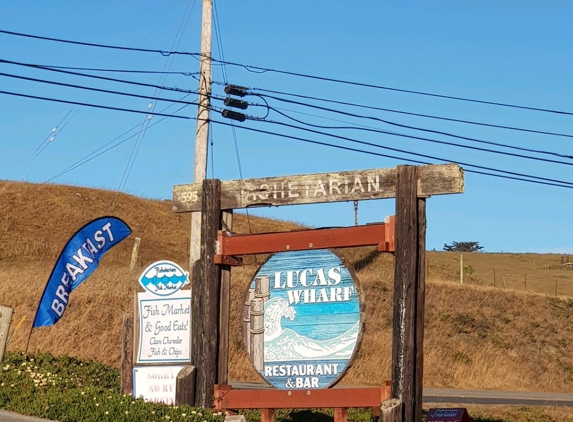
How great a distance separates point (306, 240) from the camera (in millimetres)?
13305

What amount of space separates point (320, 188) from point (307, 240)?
84 centimetres

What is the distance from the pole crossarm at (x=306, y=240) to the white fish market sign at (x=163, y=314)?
45.9 inches

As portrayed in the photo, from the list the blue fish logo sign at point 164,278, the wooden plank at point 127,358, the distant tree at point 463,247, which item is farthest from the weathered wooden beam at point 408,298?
the distant tree at point 463,247

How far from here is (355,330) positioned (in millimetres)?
12734

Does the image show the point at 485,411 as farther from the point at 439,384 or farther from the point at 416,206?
the point at 439,384

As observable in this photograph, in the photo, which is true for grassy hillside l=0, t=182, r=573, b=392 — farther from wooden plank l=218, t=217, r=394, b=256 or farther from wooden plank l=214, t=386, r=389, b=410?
wooden plank l=214, t=386, r=389, b=410

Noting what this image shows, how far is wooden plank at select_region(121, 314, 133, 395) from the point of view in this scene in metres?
15.1

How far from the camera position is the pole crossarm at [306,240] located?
1270 centimetres

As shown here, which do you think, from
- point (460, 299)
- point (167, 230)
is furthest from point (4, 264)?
point (460, 299)

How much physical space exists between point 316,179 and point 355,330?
7.94 feet

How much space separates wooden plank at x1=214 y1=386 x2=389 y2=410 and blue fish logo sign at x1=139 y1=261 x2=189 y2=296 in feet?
6.67

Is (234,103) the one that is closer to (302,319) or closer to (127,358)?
(127,358)

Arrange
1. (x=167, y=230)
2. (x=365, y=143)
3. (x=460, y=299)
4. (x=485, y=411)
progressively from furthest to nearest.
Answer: (x=167, y=230), (x=460, y=299), (x=365, y=143), (x=485, y=411)

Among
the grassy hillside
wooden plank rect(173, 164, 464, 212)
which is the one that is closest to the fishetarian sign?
wooden plank rect(173, 164, 464, 212)
